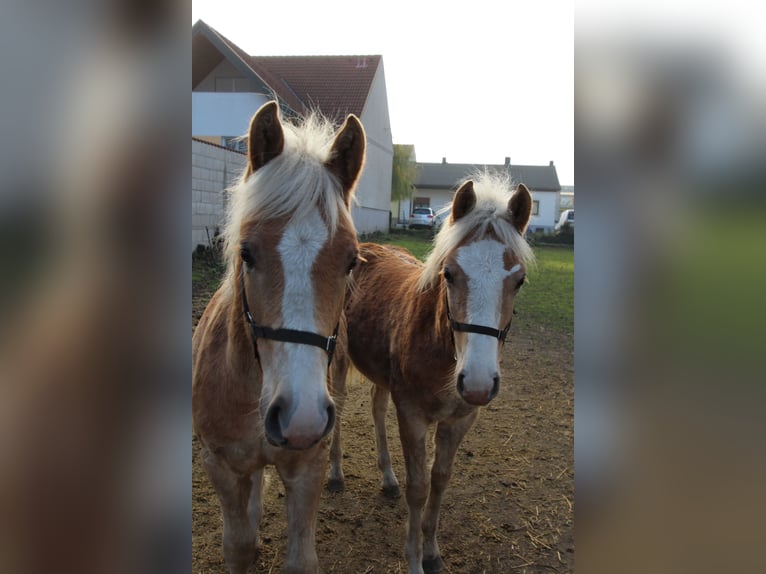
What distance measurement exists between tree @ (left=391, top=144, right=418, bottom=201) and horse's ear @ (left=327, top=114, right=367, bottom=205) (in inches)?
1154

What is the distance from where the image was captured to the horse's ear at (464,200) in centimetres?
293

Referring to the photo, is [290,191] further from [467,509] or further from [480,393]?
[467,509]

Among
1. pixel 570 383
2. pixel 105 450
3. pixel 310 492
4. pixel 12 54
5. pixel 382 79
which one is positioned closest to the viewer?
pixel 12 54

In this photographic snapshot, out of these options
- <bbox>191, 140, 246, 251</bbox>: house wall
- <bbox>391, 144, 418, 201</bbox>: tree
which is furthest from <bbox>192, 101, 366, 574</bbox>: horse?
<bbox>391, 144, 418, 201</bbox>: tree

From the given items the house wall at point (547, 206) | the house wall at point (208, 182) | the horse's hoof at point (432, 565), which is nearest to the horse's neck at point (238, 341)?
the horse's hoof at point (432, 565)

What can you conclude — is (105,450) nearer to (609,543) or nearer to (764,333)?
(609,543)

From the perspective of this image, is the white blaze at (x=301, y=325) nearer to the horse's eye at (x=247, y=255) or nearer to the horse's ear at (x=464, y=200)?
the horse's eye at (x=247, y=255)

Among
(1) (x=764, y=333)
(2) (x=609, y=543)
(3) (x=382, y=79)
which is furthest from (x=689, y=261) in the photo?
(3) (x=382, y=79)

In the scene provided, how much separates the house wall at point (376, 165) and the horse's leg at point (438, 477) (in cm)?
1723

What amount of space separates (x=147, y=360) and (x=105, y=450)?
0.43 ft

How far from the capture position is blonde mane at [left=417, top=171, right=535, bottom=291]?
2.77m

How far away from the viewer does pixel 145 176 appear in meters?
0.67

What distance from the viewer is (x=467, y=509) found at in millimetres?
3723

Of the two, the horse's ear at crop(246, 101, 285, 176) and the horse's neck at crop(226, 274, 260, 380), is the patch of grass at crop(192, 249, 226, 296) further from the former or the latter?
the horse's ear at crop(246, 101, 285, 176)
